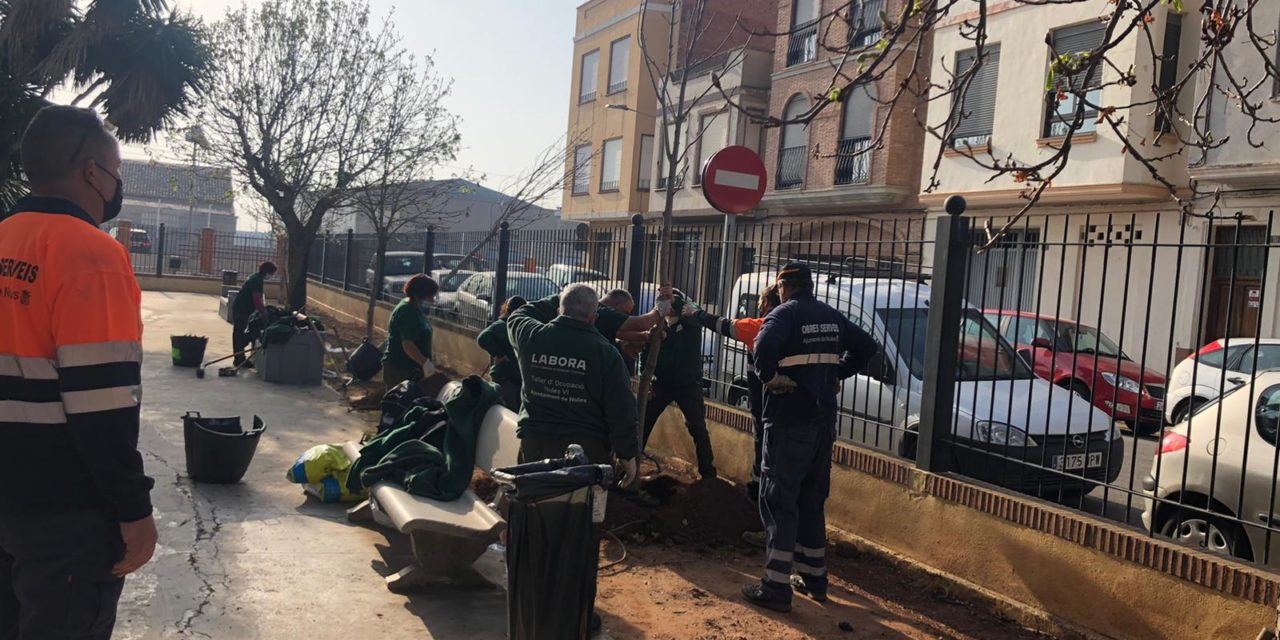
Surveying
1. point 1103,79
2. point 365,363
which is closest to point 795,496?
Result: point 365,363

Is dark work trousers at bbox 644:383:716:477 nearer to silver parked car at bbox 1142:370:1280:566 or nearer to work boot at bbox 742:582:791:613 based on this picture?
work boot at bbox 742:582:791:613

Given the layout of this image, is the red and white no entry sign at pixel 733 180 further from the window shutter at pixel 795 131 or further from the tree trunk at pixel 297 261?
the window shutter at pixel 795 131

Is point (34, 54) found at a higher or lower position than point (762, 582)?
higher

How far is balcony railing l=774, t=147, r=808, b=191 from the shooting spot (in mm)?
26797

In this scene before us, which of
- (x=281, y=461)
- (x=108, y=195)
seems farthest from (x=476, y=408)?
(x=108, y=195)

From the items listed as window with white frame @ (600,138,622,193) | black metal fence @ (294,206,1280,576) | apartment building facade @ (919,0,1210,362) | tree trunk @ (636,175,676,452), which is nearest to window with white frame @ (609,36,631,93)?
window with white frame @ (600,138,622,193)

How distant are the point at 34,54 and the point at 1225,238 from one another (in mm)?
19353

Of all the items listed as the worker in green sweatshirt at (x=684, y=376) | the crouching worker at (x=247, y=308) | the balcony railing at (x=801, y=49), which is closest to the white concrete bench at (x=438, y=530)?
the worker in green sweatshirt at (x=684, y=376)

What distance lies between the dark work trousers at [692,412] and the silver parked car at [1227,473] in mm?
3206

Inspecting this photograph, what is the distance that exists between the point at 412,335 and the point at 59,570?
6.90 meters

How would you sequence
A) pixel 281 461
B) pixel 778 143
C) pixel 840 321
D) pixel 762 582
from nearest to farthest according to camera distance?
pixel 762 582, pixel 840 321, pixel 281 461, pixel 778 143

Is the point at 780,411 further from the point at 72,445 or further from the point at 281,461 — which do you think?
the point at 281,461

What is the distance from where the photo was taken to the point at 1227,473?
227 inches

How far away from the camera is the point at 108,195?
2.98 m
